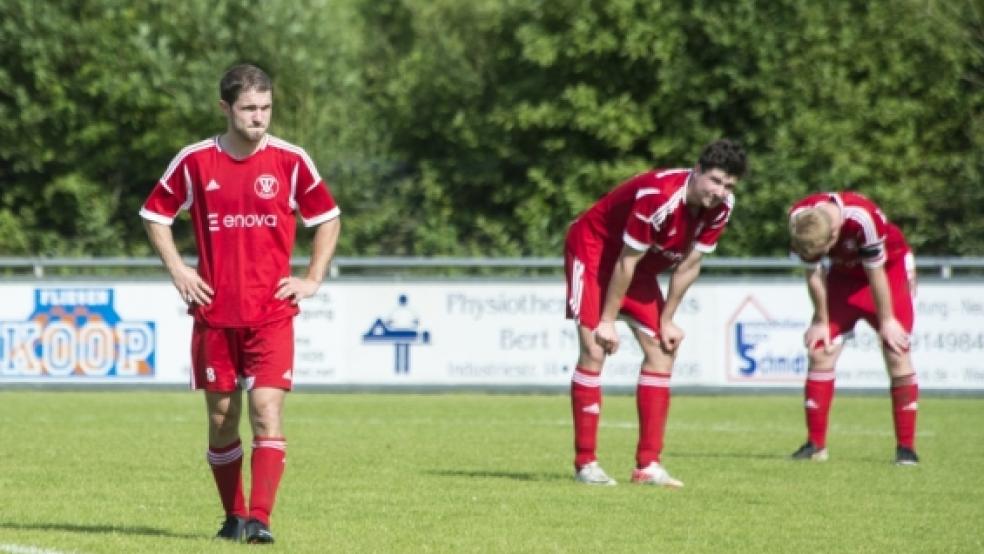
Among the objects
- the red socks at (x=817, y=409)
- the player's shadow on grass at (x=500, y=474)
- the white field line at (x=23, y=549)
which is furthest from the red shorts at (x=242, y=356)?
the red socks at (x=817, y=409)

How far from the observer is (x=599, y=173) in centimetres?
3562

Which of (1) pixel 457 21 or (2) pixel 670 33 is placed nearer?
(2) pixel 670 33

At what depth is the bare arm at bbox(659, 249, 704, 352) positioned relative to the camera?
1117 centimetres

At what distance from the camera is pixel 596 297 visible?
11.5 metres

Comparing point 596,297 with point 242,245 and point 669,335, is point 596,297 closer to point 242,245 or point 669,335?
point 669,335

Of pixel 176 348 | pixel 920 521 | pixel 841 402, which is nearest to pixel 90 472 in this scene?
pixel 920 521

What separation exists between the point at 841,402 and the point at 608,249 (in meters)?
10.7

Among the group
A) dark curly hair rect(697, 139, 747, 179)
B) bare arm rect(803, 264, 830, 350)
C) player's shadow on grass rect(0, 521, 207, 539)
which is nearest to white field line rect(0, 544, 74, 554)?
player's shadow on grass rect(0, 521, 207, 539)

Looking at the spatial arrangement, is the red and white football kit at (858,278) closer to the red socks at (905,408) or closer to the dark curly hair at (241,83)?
the red socks at (905,408)

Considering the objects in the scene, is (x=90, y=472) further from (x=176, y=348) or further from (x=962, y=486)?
(x=176, y=348)

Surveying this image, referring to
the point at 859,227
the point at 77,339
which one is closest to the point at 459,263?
the point at 77,339

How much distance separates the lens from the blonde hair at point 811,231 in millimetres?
11891

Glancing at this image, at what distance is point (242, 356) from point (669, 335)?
366 cm

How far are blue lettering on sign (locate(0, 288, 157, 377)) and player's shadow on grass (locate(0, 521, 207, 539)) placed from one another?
13.0 m
